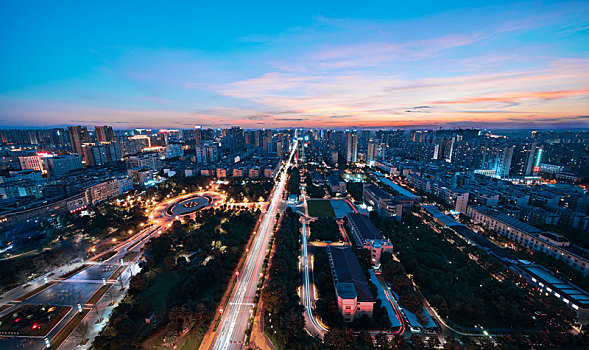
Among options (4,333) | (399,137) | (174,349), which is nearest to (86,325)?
(4,333)

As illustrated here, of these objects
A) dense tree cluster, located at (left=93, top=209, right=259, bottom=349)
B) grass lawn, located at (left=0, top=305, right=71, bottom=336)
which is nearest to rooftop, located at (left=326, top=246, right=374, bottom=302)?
dense tree cluster, located at (left=93, top=209, right=259, bottom=349)

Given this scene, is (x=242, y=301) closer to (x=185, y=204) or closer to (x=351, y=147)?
(x=185, y=204)

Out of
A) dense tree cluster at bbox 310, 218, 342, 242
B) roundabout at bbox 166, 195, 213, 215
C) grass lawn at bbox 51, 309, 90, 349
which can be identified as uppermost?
dense tree cluster at bbox 310, 218, 342, 242

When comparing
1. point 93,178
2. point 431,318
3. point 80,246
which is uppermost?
point 93,178

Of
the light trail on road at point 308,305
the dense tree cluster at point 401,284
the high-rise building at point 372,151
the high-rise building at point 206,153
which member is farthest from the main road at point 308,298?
the high-rise building at point 372,151

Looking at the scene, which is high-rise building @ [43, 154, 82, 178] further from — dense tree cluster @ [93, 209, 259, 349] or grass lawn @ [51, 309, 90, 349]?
grass lawn @ [51, 309, 90, 349]

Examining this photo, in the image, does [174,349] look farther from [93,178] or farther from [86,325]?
[93,178]
